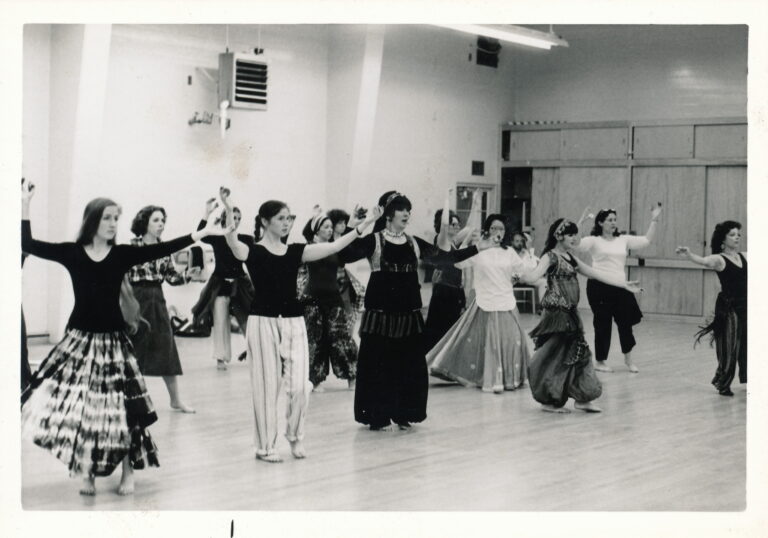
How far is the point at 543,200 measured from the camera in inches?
681

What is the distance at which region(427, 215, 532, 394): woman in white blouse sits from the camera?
9.30m

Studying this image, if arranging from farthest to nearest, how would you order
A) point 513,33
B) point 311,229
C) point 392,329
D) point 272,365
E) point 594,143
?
point 594,143
point 513,33
point 311,229
point 392,329
point 272,365

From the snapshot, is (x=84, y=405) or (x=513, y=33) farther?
(x=513, y=33)

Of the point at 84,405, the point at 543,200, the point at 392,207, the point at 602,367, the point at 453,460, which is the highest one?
the point at 543,200

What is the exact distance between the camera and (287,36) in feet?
45.8

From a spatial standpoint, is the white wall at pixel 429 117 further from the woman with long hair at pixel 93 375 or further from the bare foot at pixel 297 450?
the woman with long hair at pixel 93 375

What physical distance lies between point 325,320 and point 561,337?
6.59ft

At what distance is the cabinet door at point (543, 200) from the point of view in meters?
17.2

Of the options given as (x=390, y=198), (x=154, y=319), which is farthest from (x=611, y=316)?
(x=154, y=319)

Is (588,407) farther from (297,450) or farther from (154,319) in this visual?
(154,319)

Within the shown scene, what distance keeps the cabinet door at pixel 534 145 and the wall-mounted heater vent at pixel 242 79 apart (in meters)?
5.66

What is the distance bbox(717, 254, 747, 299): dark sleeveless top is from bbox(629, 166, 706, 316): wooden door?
23.7 feet

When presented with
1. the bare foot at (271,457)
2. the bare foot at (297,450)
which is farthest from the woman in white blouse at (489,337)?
the bare foot at (271,457)
